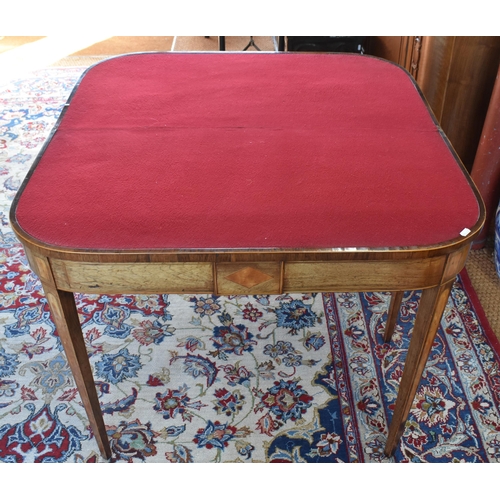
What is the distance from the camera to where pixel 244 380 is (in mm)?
1940

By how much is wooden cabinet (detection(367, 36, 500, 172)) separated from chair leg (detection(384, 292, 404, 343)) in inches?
39.3

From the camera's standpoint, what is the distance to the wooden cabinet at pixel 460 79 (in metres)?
2.40

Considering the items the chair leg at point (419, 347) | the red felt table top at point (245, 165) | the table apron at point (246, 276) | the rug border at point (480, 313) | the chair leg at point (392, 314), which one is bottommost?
the rug border at point (480, 313)

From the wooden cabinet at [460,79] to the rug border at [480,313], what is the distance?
0.61 metres

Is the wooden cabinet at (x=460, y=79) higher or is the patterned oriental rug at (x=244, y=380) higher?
the wooden cabinet at (x=460, y=79)

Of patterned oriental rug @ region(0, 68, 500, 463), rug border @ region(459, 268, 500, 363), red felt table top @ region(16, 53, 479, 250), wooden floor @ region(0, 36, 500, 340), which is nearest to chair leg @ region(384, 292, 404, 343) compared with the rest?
patterned oriental rug @ region(0, 68, 500, 463)

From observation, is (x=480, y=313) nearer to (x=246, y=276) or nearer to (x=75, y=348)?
(x=246, y=276)

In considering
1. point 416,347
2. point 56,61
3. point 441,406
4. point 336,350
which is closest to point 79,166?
point 416,347

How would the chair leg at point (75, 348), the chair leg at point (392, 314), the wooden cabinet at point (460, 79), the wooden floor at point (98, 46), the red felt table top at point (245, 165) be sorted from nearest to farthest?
the red felt table top at point (245, 165), the chair leg at point (75, 348), the chair leg at point (392, 314), the wooden cabinet at point (460, 79), the wooden floor at point (98, 46)

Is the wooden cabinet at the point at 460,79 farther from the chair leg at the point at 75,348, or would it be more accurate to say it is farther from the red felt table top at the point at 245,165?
the chair leg at the point at 75,348

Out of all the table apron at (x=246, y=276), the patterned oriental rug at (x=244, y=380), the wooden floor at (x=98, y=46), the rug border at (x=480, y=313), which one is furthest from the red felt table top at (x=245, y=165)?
the wooden floor at (x=98, y=46)

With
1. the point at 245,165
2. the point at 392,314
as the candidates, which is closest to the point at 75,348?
the point at 245,165

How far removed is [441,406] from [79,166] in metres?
1.34

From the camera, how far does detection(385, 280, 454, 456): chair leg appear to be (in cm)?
134
